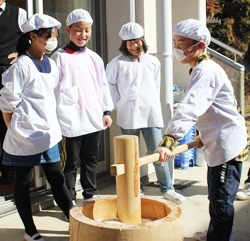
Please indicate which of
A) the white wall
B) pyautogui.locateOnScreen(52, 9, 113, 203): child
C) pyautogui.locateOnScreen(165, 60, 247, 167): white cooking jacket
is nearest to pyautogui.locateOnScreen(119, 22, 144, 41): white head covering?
pyautogui.locateOnScreen(52, 9, 113, 203): child

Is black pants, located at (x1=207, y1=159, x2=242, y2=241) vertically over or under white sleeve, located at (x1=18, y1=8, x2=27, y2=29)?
under

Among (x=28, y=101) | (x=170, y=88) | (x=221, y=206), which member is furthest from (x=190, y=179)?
(x=28, y=101)

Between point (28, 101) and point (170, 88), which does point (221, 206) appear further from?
point (170, 88)

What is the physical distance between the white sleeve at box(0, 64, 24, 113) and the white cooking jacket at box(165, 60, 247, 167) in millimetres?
1240

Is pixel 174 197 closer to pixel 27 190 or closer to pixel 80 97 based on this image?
pixel 80 97

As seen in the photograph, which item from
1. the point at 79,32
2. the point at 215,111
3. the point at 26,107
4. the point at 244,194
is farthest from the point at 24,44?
the point at 244,194

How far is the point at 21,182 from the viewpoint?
2830 millimetres

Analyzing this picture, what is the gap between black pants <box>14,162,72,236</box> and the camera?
111 inches

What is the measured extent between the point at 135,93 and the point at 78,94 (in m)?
0.80

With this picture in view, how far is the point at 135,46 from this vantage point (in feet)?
12.7

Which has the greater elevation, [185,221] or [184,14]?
[184,14]

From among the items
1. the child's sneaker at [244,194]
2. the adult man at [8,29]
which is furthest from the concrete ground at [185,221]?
the adult man at [8,29]

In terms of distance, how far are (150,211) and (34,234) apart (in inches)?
44.8

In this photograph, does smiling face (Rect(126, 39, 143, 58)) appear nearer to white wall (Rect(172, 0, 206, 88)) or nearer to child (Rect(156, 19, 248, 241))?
child (Rect(156, 19, 248, 241))
